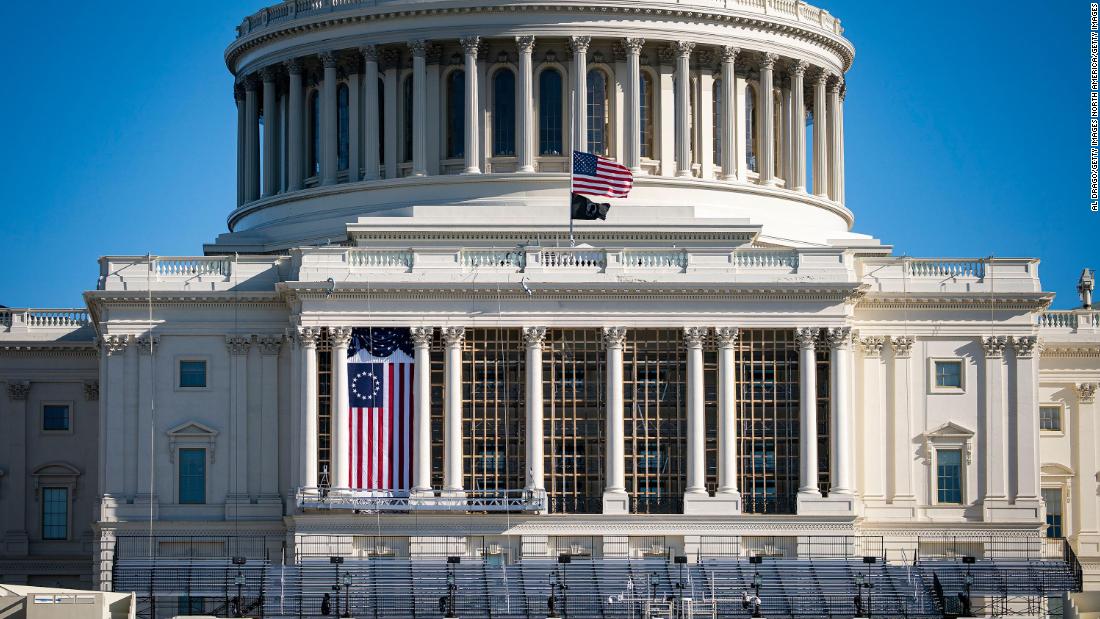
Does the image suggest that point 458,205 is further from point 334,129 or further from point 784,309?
point 784,309

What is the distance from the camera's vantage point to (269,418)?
96312 mm

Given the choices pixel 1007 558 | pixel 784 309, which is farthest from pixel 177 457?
pixel 1007 558

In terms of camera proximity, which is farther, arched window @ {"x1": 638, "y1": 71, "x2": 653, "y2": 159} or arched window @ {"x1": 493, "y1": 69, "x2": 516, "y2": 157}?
arched window @ {"x1": 638, "y1": 71, "x2": 653, "y2": 159}

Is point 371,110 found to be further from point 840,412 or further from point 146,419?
point 840,412

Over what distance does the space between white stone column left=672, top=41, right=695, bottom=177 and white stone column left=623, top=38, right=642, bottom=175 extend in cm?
158

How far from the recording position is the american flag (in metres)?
99.3

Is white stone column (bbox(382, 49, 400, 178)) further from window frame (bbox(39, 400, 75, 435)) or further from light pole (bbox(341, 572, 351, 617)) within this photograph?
light pole (bbox(341, 572, 351, 617))

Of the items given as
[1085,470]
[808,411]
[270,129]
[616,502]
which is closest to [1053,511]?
[1085,470]

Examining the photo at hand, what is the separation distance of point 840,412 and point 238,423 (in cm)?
2076

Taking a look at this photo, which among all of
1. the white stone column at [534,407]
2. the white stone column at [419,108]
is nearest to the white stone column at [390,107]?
the white stone column at [419,108]

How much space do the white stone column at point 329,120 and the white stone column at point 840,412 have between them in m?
24.6

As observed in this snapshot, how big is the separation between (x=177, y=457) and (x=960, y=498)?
27154 mm

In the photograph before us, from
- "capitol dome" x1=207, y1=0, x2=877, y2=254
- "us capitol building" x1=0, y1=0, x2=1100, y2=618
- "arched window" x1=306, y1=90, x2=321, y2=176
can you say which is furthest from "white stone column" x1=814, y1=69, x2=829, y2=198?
"arched window" x1=306, y1=90, x2=321, y2=176

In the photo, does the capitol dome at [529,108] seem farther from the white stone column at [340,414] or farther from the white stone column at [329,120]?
the white stone column at [340,414]
